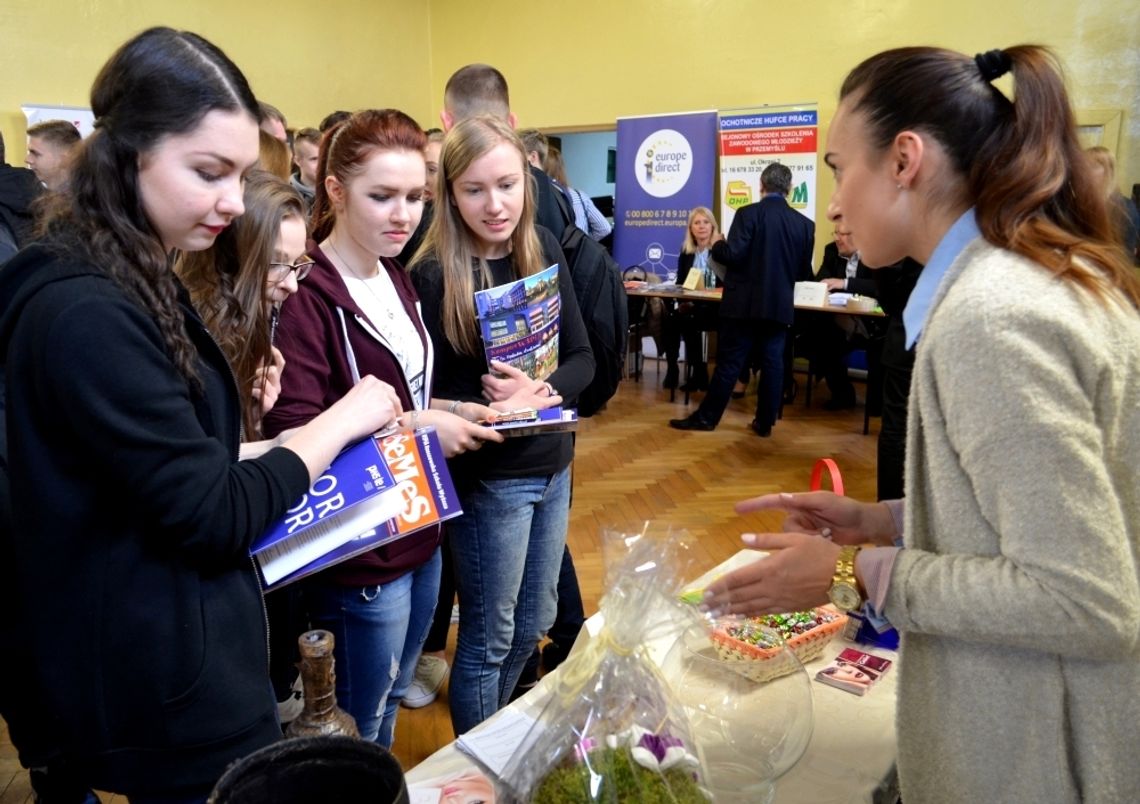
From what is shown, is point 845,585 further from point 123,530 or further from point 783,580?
point 123,530

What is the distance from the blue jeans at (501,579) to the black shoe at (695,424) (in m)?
3.69

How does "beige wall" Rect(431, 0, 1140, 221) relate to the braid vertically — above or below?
above

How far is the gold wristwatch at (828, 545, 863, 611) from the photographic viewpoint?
39.9 inches

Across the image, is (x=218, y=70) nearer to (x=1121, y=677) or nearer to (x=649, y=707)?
(x=649, y=707)

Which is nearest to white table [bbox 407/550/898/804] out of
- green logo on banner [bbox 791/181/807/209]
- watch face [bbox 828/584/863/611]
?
watch face [bbox 828/584/863/611]

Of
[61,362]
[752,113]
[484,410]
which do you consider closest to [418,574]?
[484,410]

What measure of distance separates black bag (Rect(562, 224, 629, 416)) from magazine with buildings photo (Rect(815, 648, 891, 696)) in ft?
3.36

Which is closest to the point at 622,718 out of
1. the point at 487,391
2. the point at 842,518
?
the point at 842,518

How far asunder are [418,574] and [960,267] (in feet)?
3.76

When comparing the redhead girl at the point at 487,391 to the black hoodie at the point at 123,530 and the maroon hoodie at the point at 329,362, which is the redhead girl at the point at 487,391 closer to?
the maroon hoodie at the point at 329,362

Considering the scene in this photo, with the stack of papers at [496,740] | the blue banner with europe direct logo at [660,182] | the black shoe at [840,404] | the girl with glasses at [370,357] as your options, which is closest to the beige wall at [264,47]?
the blue banner with europe direct logo at [660,182]

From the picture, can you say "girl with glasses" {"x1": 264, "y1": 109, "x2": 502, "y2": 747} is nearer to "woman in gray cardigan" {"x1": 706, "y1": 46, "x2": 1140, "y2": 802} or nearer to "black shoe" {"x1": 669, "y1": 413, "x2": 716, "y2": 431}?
"woman in gray cardigan" {"x1": 706, "y1": 46, "x2": 1140, "y2": 802}

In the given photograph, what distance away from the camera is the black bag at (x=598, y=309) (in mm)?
2334

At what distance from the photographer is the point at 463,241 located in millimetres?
1873
